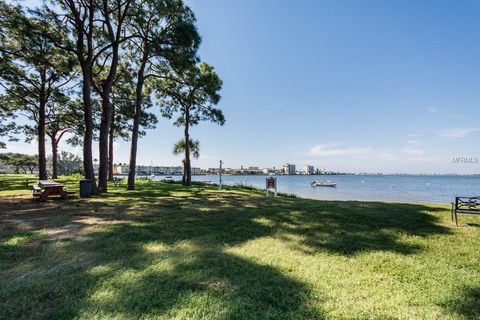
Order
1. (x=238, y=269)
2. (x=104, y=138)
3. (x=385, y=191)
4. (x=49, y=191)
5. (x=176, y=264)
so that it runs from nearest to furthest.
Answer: (x=238, y=269) → (x=176, y=264) → (x=49, y=191) → (x=104, y=138) → (x=385, y=191)

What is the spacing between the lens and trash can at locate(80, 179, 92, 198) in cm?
1192

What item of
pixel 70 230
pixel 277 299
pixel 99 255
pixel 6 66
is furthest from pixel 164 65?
pixel 277 299

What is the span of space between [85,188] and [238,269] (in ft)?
35.9

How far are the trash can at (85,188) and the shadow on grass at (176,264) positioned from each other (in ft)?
14.9

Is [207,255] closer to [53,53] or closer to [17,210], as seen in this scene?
[17,210]

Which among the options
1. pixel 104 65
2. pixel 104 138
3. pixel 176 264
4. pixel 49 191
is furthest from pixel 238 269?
pixel 104 65

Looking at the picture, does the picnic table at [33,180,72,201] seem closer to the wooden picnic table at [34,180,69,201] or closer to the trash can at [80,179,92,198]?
the wooden picnic table at [34,180,69,201]

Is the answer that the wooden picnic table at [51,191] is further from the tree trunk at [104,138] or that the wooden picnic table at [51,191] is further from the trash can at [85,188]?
the tree trunk at [104,138]

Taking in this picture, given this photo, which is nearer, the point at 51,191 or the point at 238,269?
the point at 238,269

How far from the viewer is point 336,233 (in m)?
5.80

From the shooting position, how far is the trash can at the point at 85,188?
39.1ft

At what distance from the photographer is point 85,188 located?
472 inches

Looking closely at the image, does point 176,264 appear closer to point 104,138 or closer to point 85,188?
point 85,188

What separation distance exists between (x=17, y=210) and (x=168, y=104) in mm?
17261
